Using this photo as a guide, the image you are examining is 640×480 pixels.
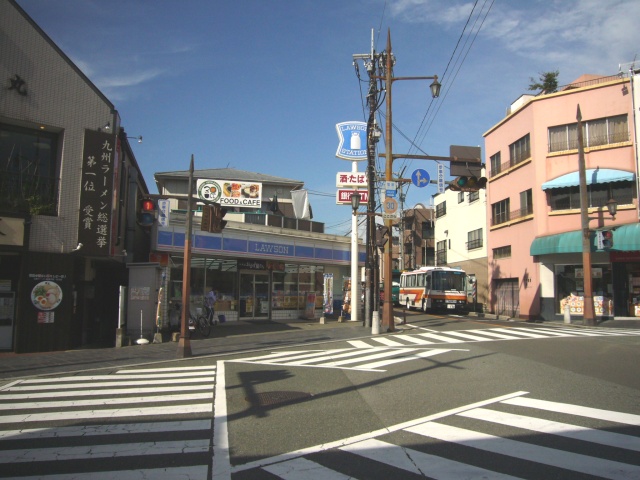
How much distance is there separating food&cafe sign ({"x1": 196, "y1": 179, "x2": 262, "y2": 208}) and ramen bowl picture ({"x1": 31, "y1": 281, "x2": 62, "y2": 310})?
11.1 metres

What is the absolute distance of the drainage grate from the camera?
8289 millimetres

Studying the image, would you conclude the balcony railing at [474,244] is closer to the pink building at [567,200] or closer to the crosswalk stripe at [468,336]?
the pink building at [567,200]

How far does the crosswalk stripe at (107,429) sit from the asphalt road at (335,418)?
1.0 inches

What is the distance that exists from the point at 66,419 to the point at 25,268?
8.96m

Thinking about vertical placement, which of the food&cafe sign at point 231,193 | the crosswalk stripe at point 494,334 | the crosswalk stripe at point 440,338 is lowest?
the crosswalk stripe at point 440,338

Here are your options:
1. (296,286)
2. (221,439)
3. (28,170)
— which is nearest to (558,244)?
(296,286)

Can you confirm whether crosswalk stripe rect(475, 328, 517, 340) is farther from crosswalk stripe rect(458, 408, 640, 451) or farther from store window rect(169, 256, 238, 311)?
store window rect(169, 256, 238, 311)

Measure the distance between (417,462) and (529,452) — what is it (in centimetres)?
133

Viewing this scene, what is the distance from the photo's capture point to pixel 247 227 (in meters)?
24.3

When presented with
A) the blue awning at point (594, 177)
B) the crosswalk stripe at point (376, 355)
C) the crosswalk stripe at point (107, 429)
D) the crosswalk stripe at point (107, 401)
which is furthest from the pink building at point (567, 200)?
the crosswalk stripe at point (107, 429)

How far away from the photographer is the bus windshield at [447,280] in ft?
106

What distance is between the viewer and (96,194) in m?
16.0

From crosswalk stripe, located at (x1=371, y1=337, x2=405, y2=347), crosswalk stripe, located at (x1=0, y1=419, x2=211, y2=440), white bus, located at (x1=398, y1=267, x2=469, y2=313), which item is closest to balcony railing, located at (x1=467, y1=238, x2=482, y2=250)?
white bus, located at (x1=398, y1=267, x2=469, y2=313)

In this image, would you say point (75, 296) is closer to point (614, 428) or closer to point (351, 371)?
point (351, 371)
